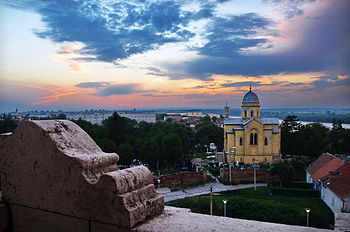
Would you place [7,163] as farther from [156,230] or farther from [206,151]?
[206,151]

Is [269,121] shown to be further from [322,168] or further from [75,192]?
[75,192]

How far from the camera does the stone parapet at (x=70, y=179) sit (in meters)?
2.79

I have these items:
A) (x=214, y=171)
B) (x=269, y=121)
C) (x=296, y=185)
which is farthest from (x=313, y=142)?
(x=214, y=171)

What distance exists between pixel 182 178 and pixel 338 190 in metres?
15.6

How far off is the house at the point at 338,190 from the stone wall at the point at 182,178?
40.5 ft

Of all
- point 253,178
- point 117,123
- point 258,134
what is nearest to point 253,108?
point 258,134

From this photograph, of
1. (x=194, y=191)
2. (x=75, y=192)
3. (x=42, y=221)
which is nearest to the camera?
(x=75, y=192)

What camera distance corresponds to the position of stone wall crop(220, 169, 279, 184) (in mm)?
34750

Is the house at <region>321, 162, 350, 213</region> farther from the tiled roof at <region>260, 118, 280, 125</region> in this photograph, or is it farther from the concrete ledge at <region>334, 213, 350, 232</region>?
the concrete ledge at <region>334, 213, 350, 232</region>

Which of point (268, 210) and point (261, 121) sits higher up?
point (261, 121)

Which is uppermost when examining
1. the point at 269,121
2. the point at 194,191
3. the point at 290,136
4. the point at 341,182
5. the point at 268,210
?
the point at 269,121

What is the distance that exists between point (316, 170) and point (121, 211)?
31614 mm

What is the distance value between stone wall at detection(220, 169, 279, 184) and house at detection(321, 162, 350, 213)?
8.68 meters

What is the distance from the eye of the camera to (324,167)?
1145 inches
